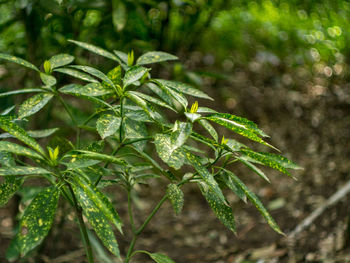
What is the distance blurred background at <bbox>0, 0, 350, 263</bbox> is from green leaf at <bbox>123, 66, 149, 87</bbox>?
1.45ft

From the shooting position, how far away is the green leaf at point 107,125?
66 centimetres

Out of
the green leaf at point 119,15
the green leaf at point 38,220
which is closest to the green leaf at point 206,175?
the green leaf at point 38,220

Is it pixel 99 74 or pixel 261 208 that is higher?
pixel 99 74

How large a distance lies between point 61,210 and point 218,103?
1.68 metres

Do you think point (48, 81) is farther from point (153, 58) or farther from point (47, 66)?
point (153, 58)

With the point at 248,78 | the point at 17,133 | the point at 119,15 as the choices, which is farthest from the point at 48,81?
the point at 248,78

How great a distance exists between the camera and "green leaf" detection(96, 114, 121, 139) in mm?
655

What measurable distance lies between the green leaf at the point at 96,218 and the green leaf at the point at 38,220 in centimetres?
5

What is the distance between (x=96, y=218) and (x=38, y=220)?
0.32ft

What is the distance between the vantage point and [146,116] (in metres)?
0.73

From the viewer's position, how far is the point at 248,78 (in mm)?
3262


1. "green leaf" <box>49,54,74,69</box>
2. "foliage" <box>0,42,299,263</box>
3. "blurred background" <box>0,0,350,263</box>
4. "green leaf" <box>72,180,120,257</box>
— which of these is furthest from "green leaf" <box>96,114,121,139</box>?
"blurred background" <box>0,0,350,263</box>

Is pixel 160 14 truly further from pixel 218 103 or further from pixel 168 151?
pixel 218 103

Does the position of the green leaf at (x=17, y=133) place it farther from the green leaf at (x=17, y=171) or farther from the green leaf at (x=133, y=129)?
the green leaf at (x=133, y=129)
